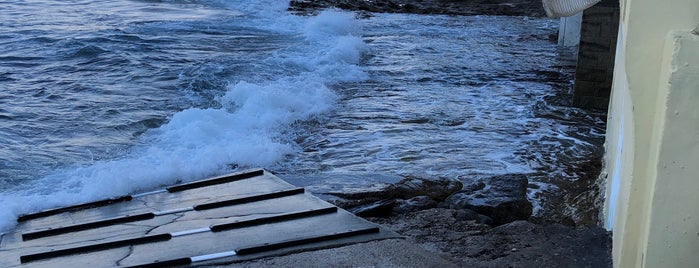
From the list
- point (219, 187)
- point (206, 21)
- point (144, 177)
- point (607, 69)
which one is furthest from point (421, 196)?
point (206, 21)

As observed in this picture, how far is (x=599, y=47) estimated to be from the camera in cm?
920

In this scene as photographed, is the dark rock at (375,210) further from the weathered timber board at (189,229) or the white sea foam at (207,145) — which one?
the white sea foam at (207,145)

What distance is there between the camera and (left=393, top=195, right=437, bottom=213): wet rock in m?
5.68

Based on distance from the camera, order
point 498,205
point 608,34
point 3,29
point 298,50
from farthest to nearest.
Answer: point 3,29
point 298,50
point 608,34
point 498,205

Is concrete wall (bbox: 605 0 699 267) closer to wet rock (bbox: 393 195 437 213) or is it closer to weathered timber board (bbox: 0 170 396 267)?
weathered timber board (bbox: 0 170 396 267)

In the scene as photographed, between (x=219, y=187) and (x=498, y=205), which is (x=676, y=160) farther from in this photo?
(x=219, y=187)

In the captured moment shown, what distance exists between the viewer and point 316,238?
4.30m

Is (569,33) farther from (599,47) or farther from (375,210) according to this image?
(375,210)

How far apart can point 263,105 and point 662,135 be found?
7908 mm

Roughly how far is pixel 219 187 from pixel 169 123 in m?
4.05

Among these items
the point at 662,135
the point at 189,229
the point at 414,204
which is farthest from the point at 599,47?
the point at 662,135

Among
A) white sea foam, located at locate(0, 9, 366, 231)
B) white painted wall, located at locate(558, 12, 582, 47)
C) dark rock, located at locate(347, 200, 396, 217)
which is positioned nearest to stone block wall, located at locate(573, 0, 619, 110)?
white sea foam, located at locate(0, 9, 366, 231)

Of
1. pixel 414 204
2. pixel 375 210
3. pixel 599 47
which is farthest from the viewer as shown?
pixel 599 47

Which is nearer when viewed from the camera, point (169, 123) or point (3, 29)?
point (169, 123)
